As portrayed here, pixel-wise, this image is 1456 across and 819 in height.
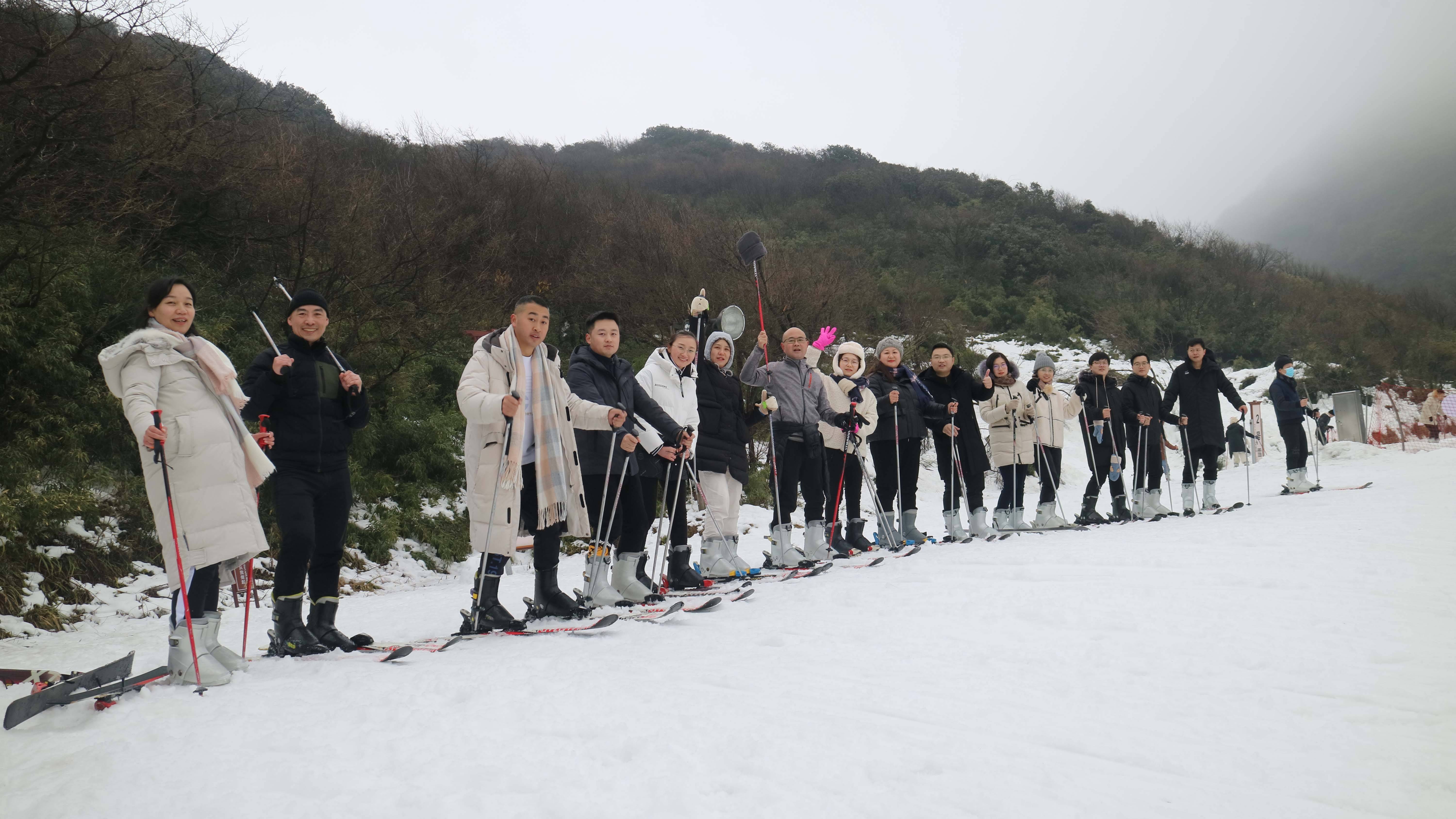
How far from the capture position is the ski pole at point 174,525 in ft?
11.5

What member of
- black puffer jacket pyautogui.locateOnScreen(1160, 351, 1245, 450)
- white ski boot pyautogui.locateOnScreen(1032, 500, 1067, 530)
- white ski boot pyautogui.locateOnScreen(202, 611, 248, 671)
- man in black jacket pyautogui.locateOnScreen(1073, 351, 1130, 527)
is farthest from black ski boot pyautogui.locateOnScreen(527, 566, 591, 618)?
black puffer jacket pyautogui.locateOnScreen(1160, 351, 1245, 450)

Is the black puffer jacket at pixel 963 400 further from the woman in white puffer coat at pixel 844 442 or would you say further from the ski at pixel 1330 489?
the ski at pixel 1330 489

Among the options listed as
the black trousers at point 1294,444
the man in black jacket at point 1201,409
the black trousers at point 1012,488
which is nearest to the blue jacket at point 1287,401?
the black trousers at point 1294,444

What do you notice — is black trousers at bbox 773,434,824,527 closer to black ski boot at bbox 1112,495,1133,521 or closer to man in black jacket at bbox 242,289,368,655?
man in black jacket at bbox 242,289,368,655

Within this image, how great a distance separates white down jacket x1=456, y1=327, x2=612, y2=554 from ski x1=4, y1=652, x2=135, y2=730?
5.22 feet

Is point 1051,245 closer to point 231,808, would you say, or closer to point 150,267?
point 150,267

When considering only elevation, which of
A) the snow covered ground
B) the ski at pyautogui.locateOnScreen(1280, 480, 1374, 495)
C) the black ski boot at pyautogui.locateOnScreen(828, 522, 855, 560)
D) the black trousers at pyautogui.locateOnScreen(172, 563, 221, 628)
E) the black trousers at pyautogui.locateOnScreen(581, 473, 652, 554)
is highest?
the black trousers at pyautogui.locateOnScreen(581, 473, 652, 554)

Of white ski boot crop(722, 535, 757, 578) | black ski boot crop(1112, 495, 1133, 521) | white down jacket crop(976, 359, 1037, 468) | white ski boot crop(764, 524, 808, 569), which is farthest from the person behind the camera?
black ski boot crop(1112, 495, 1133, 521)

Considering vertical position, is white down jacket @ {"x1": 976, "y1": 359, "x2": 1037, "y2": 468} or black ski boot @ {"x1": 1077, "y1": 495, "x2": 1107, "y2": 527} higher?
white down jacket @ {"x1": 976, "y1": 359, "x2": 1037, "y2": 468}

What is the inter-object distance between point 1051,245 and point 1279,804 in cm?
4572

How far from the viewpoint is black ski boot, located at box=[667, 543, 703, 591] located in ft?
20.5

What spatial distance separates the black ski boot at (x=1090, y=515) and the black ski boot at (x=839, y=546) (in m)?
2.89

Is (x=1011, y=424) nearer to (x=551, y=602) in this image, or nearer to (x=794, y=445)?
(x=794, y=445)

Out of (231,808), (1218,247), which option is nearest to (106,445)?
(231,808)
